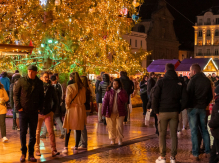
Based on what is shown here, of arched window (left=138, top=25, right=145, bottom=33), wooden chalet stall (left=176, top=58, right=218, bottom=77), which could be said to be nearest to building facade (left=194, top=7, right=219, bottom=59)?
arched window (left=138, top=25, right=145, bottom=33)

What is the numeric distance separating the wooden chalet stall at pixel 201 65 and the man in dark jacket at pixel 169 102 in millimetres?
32418

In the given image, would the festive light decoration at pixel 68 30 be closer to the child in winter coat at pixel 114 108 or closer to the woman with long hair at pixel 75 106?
the child in winter coat at pixel 114 108

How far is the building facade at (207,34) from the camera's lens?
85375 millimetres

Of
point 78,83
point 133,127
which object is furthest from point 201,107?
point 133,127

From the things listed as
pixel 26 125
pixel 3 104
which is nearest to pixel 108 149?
pixel 26 125

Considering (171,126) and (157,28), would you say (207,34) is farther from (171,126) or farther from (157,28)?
(171,126)

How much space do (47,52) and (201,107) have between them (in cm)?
1283

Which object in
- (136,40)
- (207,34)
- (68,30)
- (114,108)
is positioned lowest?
(114,108)

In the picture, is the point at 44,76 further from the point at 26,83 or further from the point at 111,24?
the point at 111,24

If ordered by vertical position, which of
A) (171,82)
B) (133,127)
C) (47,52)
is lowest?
(133,127)

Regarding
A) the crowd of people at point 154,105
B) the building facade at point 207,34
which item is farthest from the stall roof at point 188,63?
the building facade at point 207,34

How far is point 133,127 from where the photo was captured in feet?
46.6

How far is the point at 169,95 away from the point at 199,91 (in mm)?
862

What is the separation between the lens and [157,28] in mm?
70188
